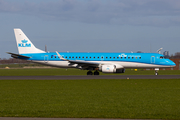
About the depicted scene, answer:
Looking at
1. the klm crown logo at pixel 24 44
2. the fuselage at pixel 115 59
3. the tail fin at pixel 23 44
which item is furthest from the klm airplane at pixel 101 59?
the klm crown logo at pixel 24 44

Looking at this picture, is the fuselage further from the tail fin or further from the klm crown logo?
the klm crown logo

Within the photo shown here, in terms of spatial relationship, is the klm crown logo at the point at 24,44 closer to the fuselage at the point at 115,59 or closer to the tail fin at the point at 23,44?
the tail fin at the point at 23,44

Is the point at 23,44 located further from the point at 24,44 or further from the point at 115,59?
the point at 115,59

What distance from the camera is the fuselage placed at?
41750 mm

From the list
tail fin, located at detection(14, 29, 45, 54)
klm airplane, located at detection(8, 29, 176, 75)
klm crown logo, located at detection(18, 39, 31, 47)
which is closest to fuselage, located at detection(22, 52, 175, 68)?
klm airplane, located at detection(8, 29, 176, 75)

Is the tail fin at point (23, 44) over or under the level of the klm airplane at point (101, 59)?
over

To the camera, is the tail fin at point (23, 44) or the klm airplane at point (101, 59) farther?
the tail fin at point (23, 44)

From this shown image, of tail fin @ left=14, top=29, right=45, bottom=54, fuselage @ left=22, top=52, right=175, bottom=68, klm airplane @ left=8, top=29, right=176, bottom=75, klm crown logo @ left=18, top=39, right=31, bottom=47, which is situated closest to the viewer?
klm airplane @ left=8, top=29, right=176, bottom=75

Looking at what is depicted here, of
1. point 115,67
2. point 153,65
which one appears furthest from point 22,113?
point 153,65

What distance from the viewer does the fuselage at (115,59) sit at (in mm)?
41750

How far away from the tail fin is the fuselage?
1.58 metres

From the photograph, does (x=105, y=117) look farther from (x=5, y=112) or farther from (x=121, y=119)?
(x=5, y=112)

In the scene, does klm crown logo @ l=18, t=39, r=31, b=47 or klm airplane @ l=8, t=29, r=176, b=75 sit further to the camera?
klm crown logo @ l=18, t=39, r=31, b=47

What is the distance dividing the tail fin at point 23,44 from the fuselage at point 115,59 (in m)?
1.58
